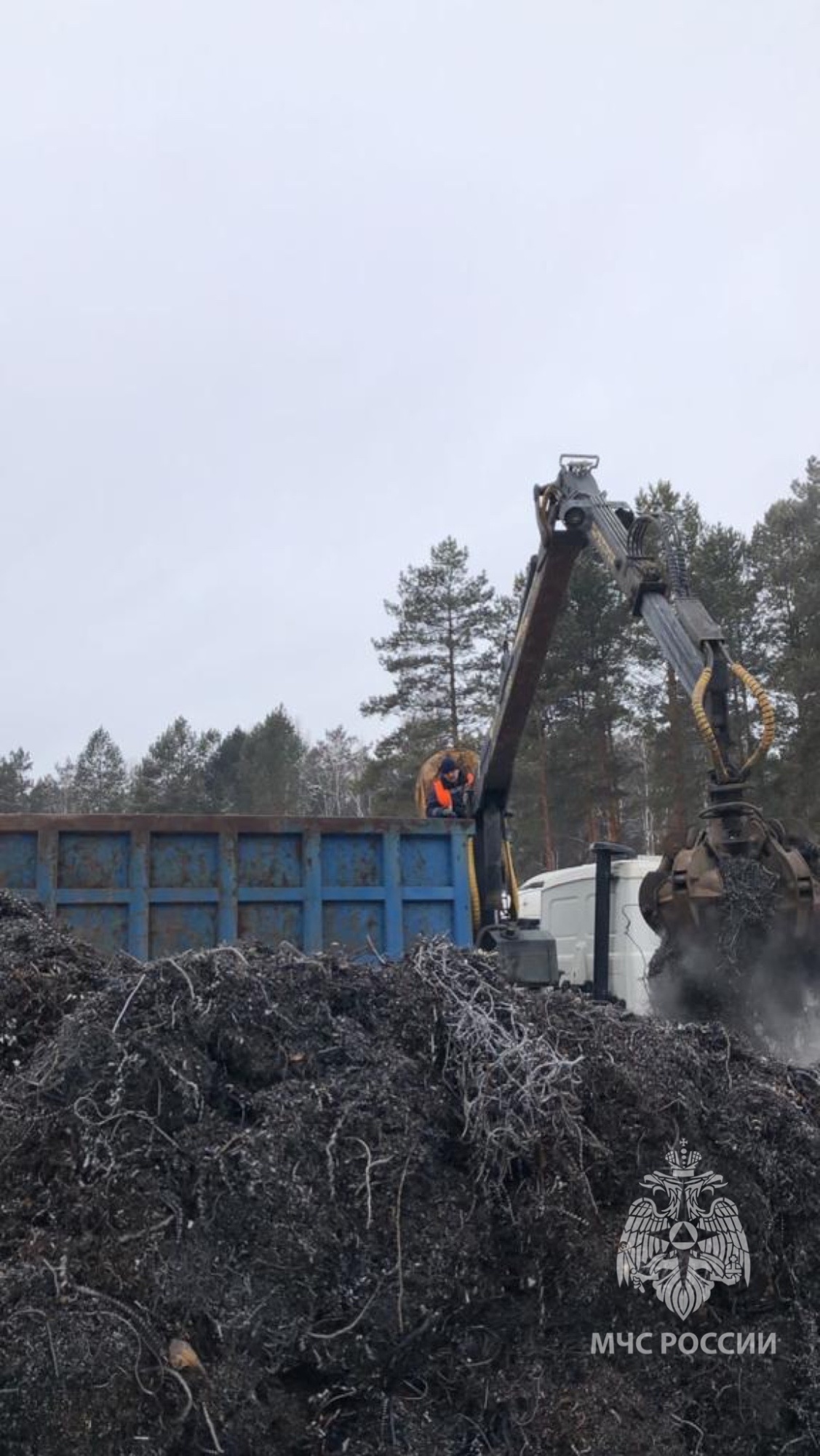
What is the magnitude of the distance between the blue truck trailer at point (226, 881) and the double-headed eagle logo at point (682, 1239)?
9.92 ft

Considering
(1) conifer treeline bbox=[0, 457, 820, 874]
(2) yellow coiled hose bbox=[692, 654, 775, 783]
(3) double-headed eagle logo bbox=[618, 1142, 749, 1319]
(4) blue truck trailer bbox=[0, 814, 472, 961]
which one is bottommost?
(3) double-headed eagle logo bbox=[618, 1142, 749, 1319]

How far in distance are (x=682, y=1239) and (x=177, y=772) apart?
37401 mm

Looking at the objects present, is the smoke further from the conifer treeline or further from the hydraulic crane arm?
the conifer treeline

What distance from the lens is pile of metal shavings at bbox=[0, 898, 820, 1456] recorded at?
2.88 metres

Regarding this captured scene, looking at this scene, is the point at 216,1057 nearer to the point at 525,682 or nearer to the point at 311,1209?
the point at 311,1209

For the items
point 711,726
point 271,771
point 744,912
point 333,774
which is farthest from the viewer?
point 333,774

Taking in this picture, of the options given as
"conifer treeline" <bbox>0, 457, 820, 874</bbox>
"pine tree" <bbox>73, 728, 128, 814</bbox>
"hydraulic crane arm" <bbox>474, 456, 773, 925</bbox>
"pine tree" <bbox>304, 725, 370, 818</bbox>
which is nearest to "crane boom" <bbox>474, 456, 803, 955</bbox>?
"hydraulic crane arm" <bbox>474, 456, 773, 925</bbox>

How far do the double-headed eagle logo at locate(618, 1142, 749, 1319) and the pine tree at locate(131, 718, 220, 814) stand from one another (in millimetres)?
34064

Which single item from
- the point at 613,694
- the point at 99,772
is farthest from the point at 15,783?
the point at 613,694

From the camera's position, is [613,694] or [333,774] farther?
[333,774]

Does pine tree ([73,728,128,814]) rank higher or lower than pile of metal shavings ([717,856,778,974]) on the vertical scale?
higher

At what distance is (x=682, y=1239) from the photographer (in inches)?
131

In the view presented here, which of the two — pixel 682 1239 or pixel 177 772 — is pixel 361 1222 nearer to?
pixel 682 1239

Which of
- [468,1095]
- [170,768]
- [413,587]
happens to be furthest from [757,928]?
[170,768]
